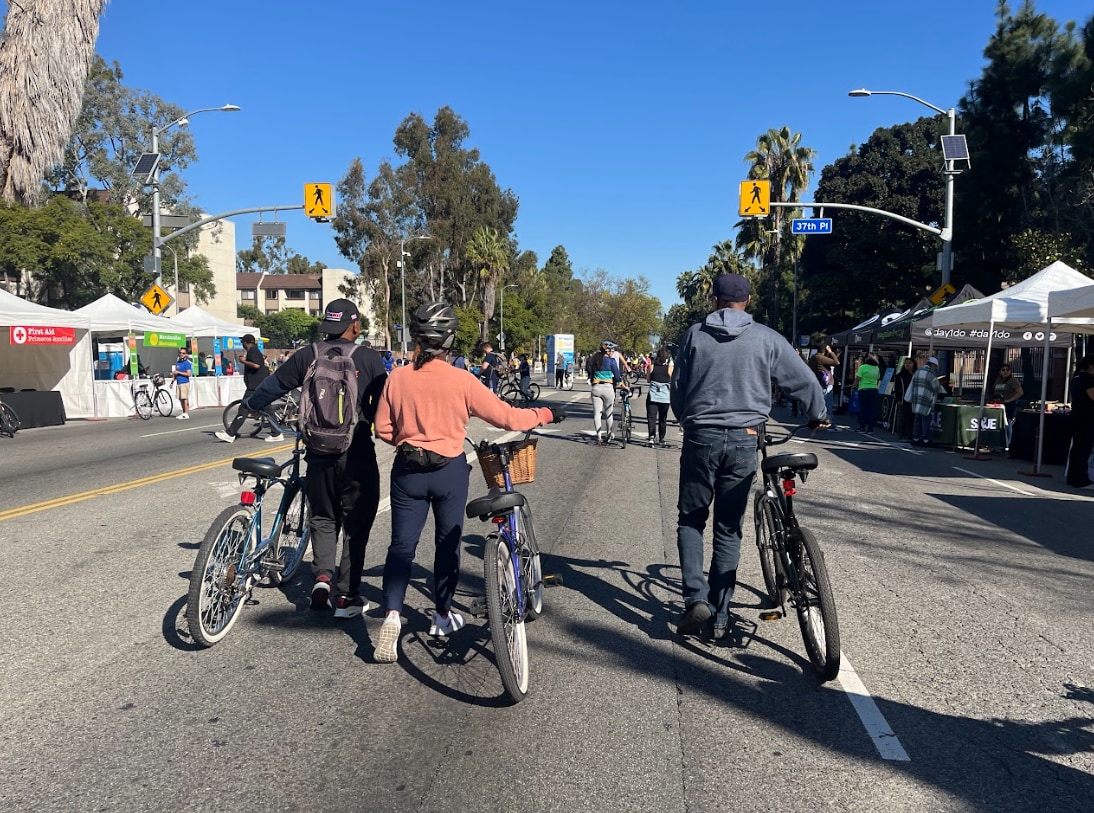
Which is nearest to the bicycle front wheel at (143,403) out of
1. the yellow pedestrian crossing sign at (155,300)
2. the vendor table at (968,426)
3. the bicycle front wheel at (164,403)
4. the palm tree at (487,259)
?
the bicycle front wheel at (164,403)

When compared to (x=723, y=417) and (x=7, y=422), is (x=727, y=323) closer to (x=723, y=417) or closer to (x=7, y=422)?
(x=723, y=417)

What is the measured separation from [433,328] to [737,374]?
1.65 metres

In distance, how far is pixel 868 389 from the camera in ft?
61.2

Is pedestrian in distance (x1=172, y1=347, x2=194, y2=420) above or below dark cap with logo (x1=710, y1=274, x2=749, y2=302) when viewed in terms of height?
below

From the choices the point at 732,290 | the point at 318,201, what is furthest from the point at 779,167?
the point at 732,290

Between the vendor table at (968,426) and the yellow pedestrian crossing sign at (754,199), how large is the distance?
840 cm

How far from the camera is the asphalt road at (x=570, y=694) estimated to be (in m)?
3.17

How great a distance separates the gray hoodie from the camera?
14.6 feet

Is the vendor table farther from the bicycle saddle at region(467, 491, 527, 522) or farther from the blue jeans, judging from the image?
the bicycle saddle at region(467, 491, 527, 522)

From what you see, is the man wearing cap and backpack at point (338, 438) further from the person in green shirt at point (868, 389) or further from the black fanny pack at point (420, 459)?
the person in green shirt at point (868, 389)

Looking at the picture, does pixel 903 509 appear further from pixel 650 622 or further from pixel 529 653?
pixel 529 653

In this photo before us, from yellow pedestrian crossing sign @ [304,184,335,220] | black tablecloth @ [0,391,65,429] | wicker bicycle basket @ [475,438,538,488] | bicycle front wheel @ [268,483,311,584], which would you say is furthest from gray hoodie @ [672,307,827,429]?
yellow pedestrian crossing sign @ [304,184,335,220]

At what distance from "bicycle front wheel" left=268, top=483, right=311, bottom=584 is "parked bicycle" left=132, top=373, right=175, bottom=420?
18581mm

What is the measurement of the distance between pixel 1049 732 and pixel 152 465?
11.5 metres
